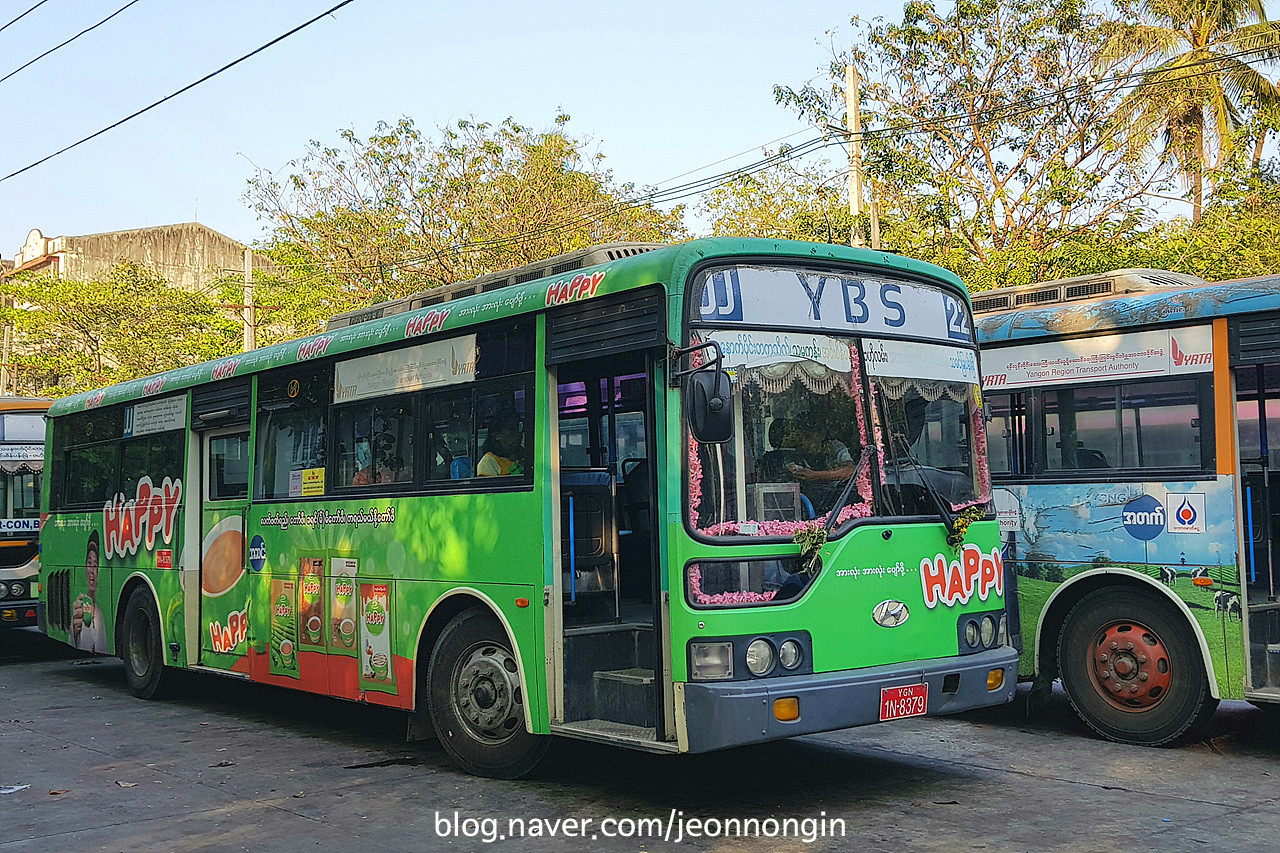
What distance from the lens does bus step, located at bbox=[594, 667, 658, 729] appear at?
21.7 feet

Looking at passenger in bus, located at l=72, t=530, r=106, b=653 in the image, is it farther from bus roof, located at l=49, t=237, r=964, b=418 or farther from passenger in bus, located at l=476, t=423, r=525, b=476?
passenger in bus, located at l=476, t=423, r=525, b=476

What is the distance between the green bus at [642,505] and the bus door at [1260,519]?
1.73 metres

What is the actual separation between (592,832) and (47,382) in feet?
118

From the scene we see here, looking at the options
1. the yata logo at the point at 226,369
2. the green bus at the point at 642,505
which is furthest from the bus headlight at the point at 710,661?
the yata logo at the point at 226,369

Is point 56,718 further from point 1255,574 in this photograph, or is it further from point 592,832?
point 1255,574

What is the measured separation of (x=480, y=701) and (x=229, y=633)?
3.70 metres

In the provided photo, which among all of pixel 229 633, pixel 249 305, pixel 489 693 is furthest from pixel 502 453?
pixel 249 305

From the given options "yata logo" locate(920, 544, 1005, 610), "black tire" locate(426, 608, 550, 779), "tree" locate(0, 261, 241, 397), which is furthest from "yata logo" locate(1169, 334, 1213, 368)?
"tree" locate(0, 261, 241, 397)

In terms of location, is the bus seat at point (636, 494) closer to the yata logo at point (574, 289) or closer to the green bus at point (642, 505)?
the green bus at point (642, 505)

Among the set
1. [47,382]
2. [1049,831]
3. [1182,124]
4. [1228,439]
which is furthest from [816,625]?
[47,382]

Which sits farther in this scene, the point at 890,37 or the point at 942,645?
the point at 890,37

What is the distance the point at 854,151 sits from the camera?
61.1ft

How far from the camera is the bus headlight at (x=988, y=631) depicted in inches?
286

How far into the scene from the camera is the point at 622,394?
820cm
